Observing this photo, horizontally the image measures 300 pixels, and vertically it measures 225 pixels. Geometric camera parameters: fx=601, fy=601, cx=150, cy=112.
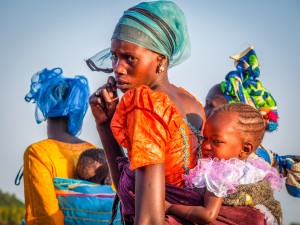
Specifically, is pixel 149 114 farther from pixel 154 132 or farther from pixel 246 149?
pixel 246 149

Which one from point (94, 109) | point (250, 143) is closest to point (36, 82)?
point (94, 109)

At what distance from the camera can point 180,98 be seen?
3.49 m

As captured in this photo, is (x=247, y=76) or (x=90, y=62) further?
(x=247, y=76)

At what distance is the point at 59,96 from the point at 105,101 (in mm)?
2924

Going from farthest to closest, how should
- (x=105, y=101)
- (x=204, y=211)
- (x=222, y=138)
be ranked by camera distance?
(x=105, y=101) → (x=222, y=138) → (x=204, y=211)

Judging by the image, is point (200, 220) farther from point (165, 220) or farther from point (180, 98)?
point (180, 98)

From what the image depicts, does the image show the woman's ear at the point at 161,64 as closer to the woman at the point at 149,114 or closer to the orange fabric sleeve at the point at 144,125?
the woman at the point at 149,114

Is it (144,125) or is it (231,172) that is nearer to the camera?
(144,125)

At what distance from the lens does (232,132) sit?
3.31m

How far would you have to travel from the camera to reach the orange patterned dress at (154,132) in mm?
2994

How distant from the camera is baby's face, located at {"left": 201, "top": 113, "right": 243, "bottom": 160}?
329 centimetres

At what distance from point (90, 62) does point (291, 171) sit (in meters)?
2.45

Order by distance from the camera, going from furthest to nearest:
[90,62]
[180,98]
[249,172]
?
[90,62] → [180,98] → [249,172]

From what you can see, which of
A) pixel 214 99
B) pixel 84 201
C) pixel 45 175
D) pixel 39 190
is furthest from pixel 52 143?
pixel 214 99
